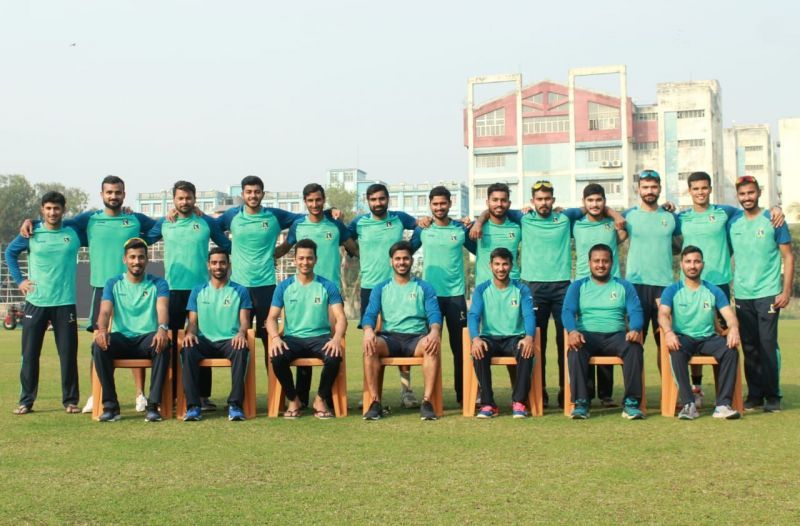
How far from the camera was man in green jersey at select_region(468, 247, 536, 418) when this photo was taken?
710 centimetres

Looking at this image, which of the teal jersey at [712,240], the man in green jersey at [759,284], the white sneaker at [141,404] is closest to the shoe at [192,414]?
the white sneaker at [141,404]

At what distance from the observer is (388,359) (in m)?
7.22

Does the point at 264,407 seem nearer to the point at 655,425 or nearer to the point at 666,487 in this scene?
the point at 655,425

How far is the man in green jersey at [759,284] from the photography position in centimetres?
736

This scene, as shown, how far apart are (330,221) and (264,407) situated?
5.77ft

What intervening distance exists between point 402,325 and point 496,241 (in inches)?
45.4

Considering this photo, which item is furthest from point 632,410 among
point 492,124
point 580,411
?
point 492,124

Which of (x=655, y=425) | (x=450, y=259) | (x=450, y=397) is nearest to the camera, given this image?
(x=655, y=425)

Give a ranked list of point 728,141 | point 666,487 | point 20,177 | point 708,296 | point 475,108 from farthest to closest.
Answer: point 728,141 → point 475,108 → point 20,177 → point 708,296 → point 666,487

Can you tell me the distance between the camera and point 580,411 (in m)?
6.93

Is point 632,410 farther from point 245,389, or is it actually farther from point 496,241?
point 245,389

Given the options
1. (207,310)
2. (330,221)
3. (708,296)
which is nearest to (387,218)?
(330,221)

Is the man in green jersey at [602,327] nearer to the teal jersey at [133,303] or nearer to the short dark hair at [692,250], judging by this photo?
the short dark hair at [692,250]

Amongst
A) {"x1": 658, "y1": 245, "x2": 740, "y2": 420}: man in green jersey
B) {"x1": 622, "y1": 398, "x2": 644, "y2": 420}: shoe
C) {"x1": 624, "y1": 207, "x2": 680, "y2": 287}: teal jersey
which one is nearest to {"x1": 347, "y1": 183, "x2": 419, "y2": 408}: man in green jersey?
{"x1": 622, "y1": 398, "x2": 644, "y2": 420}: shoe
